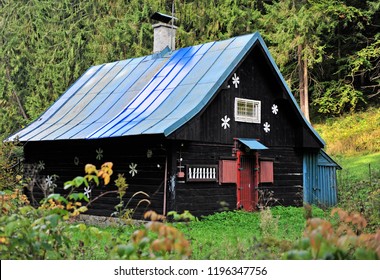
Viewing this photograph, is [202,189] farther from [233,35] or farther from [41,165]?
[233,35]

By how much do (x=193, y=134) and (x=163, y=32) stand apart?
605 cm

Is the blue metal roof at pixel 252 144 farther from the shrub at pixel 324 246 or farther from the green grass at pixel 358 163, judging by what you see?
the shrub at pixel 324 246

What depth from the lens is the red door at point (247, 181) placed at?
15719 millimetres

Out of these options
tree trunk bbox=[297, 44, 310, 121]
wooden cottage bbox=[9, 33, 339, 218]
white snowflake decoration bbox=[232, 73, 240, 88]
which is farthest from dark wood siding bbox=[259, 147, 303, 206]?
tree trunk bbox=[297, 44, 310, 121]

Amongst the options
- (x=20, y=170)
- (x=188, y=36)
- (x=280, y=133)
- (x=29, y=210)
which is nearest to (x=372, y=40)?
(x=188, y=36)

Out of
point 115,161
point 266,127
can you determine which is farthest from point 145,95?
point 266,127

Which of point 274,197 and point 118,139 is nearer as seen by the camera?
A: point 118,139

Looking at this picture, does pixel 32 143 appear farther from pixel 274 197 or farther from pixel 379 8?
pixel 379 8

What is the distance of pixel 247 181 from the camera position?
16.1m

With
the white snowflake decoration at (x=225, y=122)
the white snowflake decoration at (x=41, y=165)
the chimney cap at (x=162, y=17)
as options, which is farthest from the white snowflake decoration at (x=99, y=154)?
the chimney cap at (x=162, y=17)

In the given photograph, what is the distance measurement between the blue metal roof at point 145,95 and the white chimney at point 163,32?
0.56 metres
